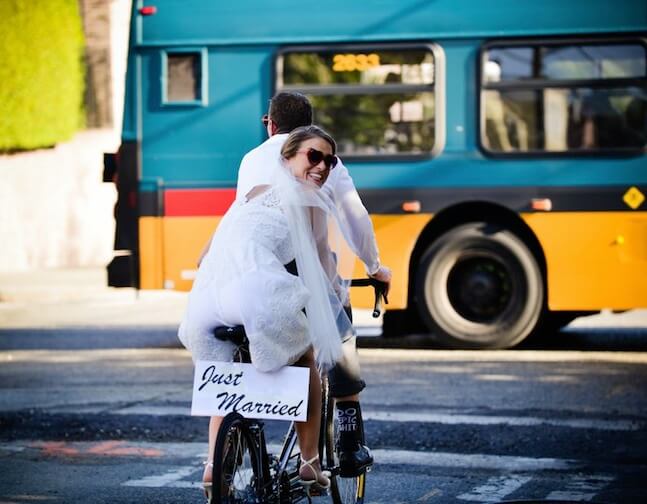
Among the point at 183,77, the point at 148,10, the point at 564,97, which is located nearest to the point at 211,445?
the point at 564,97

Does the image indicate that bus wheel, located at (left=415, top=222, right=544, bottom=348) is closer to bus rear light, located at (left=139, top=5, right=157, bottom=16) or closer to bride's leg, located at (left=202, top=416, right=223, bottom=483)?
bus rear light, located at (left=139, top=5, right=157, bottom=16)

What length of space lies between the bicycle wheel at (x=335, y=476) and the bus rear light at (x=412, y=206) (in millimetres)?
6889

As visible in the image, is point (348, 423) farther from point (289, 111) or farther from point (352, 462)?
point (289, 111)

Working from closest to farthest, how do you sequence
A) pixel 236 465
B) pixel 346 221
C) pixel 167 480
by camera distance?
pixel 236 465 < pixel 346 221 < pixel 167 480

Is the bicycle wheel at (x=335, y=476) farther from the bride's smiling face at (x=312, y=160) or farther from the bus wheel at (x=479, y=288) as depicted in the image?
the bus wheel at (x=479, y=288)

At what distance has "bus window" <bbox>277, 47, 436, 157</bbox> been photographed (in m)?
12.7

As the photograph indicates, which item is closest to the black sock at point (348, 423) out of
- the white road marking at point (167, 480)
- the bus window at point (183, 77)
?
the white road marking at point (167, 480)

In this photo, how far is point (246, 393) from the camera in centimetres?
481

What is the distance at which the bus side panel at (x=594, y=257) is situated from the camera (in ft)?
39.9

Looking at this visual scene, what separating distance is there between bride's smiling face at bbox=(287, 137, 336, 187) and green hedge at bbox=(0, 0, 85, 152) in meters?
21.0

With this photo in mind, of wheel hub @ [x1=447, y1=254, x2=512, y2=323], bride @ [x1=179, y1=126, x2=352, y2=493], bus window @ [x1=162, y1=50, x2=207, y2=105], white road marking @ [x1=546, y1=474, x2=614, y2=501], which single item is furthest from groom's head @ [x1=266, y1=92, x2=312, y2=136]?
bus window @ [x1=162, y1=50, x2=207, y2=105]

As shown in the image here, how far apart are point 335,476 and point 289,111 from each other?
142 cm

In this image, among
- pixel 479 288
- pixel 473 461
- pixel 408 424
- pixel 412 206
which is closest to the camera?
pixel 473 461

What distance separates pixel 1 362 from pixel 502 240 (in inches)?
174
